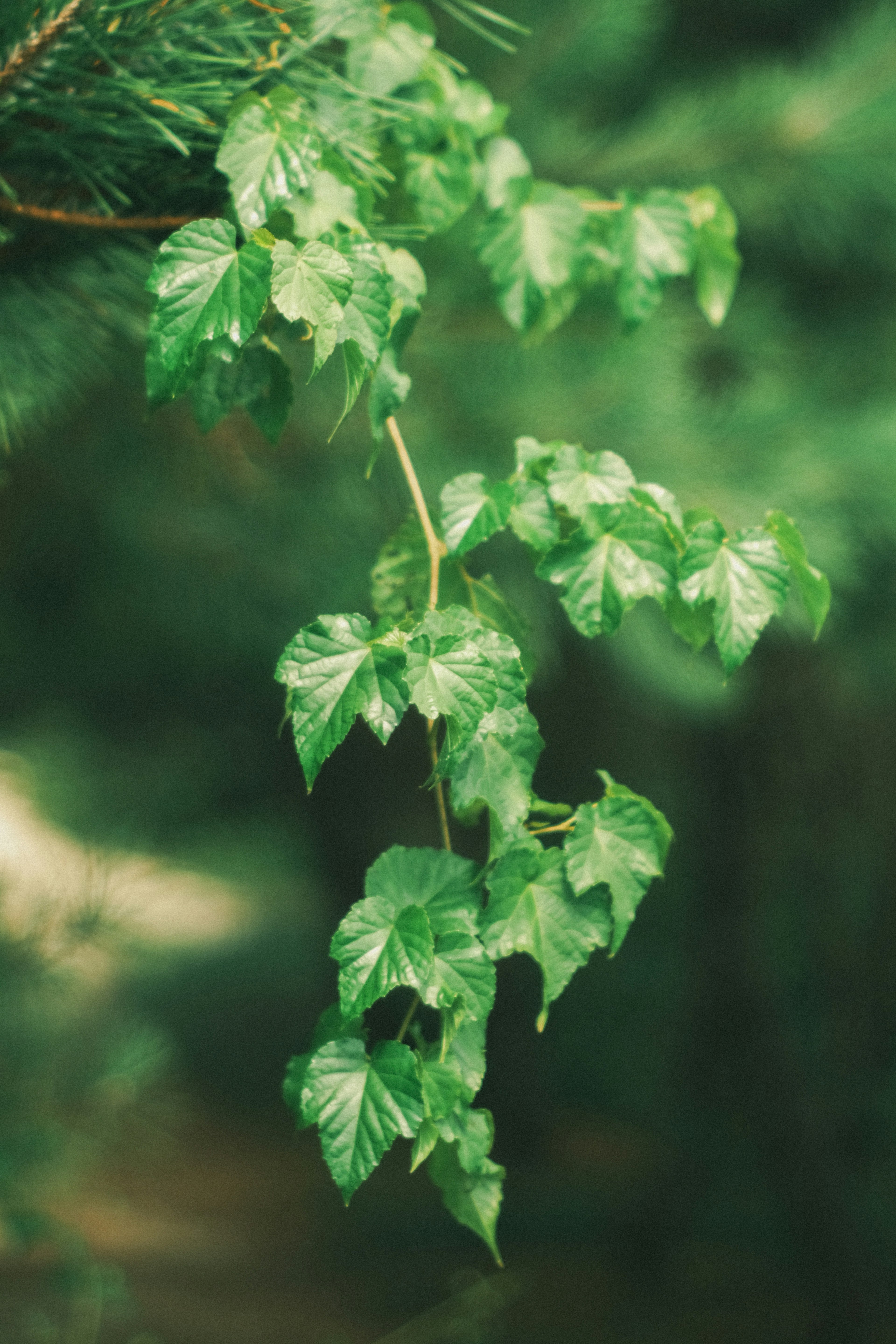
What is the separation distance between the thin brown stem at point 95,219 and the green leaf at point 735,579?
0.35 metres

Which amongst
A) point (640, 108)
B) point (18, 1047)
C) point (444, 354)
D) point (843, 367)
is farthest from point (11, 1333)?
point (640, 108)

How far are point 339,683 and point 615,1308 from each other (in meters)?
2.70

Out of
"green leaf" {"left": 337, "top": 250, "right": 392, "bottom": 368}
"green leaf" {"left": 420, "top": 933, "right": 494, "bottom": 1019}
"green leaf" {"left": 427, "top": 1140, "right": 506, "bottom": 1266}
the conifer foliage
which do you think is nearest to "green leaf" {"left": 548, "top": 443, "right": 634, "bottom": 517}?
the conifer foliage

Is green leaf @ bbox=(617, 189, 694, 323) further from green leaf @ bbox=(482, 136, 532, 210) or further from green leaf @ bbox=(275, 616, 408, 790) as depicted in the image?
green leaf @ bbox=(275, 616, 408, 790)

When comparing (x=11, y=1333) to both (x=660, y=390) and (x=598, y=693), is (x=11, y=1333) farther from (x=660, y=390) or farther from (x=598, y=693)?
(x=660, y=390)

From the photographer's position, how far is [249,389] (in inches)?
22.2

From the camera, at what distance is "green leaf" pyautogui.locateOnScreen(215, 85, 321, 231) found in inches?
19.0

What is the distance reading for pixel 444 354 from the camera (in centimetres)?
106

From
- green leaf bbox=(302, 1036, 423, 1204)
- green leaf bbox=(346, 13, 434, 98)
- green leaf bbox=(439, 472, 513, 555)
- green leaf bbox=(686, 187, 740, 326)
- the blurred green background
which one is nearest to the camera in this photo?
green leaf bbox=(302, 1036, 423, 1204)

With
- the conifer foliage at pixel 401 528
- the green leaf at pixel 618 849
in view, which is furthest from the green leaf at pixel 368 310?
the green leaf at pixel 618 849

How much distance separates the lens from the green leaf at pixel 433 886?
46 cm

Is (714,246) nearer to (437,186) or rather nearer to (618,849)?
(437,186)

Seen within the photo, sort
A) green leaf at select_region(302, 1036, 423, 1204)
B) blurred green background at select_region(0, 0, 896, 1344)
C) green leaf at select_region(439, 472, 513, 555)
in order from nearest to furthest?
1. green leaf at select_region(302, 1036, 423, 1204)
2. green leaf at select_region(439, 472, 513, 555)
3. blurred green background at select_region(0, 0, 896, 1344)

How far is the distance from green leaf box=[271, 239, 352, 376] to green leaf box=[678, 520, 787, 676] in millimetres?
Answer: 207
